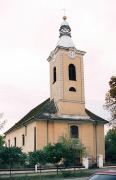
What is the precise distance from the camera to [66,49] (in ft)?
185

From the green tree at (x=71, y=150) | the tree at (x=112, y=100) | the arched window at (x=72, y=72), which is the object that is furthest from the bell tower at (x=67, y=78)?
the tree at (x=112, y=100)

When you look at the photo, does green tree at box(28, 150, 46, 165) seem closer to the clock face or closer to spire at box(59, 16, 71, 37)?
the clock face

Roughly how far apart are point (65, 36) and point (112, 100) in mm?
Result: 15302

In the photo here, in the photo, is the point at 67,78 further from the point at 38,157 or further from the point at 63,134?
the point at 38,157

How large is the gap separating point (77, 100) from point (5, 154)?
19.1 m

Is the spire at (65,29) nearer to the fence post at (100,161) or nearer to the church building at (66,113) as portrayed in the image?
the church building at (66,113)

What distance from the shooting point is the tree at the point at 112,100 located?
46.8m

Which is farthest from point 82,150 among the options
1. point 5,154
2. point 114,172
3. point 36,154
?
point 114,172

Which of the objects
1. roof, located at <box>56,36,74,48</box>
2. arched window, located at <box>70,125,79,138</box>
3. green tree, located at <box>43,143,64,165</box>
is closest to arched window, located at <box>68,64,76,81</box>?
roof, located at <box>56,36,74,48</box>

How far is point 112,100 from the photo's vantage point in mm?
47250

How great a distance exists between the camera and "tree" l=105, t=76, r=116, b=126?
154ft

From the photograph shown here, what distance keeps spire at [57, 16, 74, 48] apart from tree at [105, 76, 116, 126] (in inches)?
466

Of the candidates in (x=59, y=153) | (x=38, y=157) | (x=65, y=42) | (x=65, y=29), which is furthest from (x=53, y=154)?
(x=65, y=29)

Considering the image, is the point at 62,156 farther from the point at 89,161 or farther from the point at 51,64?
the point at 51,64
